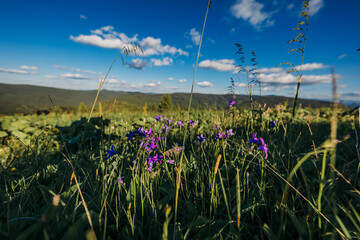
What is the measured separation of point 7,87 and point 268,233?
282m

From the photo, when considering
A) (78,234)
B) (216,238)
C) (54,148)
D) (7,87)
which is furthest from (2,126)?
(7,87)

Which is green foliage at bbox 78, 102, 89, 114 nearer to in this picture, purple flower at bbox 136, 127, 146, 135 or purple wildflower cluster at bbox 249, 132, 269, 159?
purple flower at bbox 136, 127, 146, 135

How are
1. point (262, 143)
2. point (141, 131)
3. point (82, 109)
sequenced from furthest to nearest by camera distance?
1. point (82, 109)
2. point (141, 131)
3. point (262, 143)

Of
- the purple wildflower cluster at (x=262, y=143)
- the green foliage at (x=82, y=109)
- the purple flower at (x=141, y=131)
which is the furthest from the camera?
the green foliage at (x=82, y=109)

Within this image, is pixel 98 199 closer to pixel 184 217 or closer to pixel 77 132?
pixel 184 217

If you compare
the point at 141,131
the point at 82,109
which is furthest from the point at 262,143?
the point at 82,109

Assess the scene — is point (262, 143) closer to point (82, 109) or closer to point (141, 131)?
point (141, 131)

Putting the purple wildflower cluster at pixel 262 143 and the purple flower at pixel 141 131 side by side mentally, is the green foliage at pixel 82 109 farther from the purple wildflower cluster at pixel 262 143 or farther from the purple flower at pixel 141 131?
the purple wildflower cluster at pixel 262 143

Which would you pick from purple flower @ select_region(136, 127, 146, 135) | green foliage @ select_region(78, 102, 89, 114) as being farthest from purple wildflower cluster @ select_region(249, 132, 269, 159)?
green foliage @ select_region(78, 102, 89, 114)

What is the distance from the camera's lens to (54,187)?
5.02 feet

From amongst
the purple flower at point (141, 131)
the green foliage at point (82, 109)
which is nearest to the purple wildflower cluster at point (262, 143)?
the purple flower at point (141, 131)

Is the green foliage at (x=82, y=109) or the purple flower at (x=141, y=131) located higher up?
the purple flower at (x=141, y=131)

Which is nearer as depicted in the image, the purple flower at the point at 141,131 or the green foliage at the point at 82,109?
the purple flower at the point at 141,131

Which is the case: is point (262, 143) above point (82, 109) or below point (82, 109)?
above
